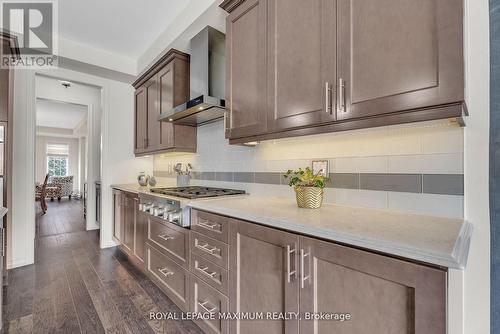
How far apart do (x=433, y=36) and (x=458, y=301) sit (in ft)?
2.88

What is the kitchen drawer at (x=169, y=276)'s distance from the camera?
1.72m

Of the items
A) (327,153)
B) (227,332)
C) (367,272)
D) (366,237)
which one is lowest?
(227,332)

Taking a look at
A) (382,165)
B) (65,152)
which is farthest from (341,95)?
(65,152)

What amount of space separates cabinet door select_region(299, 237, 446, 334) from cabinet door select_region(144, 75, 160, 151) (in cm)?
240

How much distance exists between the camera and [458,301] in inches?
24.0

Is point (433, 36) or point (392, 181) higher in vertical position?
point (433, 36)

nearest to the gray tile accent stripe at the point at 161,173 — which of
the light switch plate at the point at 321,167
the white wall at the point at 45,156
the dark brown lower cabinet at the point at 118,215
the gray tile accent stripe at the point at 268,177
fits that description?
the dark brown lower cabinet at the point at 118,215

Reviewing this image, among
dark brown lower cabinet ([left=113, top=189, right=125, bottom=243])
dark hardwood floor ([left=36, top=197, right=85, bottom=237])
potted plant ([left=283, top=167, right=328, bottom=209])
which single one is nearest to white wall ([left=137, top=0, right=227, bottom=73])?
potted plant ([left=283, top=167, right=328, bottom=209])

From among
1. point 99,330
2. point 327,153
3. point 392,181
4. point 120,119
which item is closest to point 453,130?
point 392,181

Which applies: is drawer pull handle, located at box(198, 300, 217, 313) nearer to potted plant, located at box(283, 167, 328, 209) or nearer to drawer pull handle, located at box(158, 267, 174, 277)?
drawer pull handle, located at box(158, 267, 174, 277)

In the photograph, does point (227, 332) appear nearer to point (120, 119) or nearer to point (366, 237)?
point (366, 237)

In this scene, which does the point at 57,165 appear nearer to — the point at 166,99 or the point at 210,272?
the point at 166,99

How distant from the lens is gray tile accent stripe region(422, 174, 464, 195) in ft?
3.40

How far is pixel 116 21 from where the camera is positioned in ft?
7.92
